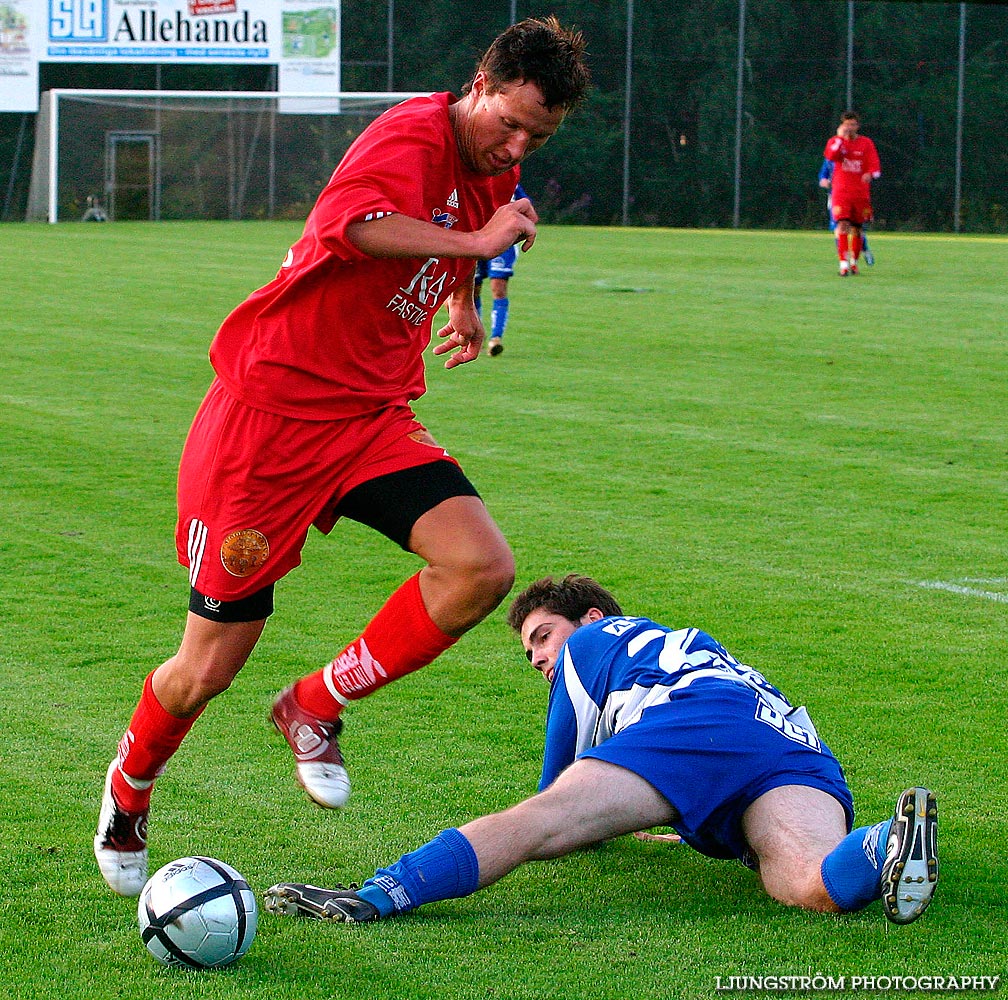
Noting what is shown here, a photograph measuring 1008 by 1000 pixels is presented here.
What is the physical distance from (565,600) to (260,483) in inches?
44.7

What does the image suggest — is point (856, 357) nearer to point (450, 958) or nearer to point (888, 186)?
point (450, 958)

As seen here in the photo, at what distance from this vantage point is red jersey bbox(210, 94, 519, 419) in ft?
12.3

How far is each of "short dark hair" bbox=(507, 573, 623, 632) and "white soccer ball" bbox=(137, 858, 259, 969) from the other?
1.37 m

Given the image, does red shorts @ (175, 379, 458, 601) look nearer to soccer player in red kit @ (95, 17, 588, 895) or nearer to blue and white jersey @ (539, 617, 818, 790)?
soccer player in red kit @ (95, 17, 588, 895)

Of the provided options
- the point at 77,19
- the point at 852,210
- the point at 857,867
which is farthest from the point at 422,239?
the point at 77,19

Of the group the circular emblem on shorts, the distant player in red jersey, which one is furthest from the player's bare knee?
the distant player in red jersey

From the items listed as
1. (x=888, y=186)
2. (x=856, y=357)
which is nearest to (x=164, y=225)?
(x=888, y=186)

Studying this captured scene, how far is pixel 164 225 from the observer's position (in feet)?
121

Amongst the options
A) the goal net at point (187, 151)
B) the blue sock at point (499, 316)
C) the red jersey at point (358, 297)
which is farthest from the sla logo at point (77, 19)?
the red jersey at point (358, 297)

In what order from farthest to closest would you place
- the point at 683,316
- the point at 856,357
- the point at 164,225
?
the point at 164,225
the point at 683,316
the point at 856,357

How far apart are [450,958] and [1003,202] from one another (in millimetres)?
36418

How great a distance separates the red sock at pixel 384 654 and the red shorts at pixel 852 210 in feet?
64.8

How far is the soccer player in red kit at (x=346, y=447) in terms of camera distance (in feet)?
12.4

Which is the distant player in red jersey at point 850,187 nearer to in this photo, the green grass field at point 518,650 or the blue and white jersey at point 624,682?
the green grass field at point 518,650
